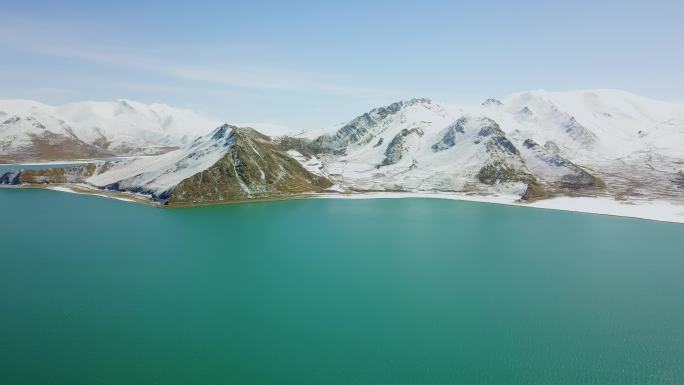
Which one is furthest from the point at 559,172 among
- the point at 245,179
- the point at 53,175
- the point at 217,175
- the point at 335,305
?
the point at 53,175

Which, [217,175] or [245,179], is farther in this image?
[245,179]

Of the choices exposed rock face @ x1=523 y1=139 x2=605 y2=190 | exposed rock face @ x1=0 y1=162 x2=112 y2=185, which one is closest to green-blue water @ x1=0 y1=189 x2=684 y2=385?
exposed rock face @ x1=523 y1=139 x2=605 y2=190

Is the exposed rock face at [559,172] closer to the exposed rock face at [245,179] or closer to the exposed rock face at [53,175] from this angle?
the exposed rock face at [245,179]

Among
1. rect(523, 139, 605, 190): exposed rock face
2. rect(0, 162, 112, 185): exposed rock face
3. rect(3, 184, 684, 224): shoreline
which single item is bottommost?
rect(3, 184, 684, 224): shoreline

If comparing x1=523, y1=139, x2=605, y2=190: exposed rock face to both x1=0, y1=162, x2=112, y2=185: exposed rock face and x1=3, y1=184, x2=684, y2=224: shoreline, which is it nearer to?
x1=3, y1=184, x2=684, y2=224: shoreline

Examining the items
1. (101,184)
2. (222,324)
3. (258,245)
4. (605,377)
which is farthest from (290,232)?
(101,184)

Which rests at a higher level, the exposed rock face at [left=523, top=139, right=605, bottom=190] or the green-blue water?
the exposed rock face at [left=523, top=139, right=605, bottom=190]

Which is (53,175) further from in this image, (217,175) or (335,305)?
(335,305)
